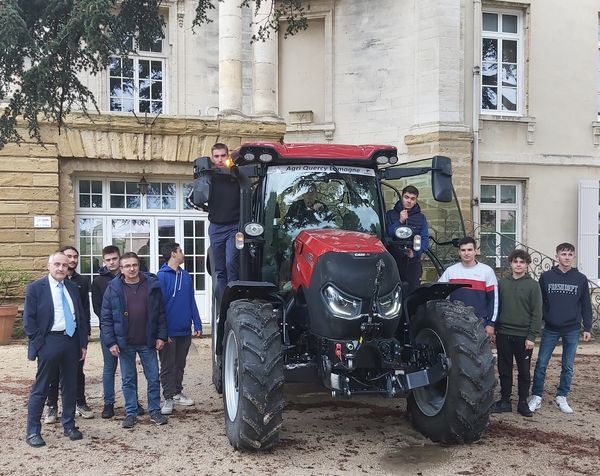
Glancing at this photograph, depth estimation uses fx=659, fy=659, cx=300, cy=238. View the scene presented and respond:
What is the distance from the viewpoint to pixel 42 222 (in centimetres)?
Result: 1249

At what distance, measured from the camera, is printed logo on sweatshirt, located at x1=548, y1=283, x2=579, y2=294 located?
6934mm

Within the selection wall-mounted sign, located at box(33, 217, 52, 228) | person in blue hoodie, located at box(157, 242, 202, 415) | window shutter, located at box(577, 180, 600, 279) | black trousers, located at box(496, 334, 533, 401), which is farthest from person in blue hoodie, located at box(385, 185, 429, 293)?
window shutter, located at box(577, 180, 600, 279)

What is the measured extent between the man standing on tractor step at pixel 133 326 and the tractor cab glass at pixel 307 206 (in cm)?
119

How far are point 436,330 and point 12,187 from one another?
31.1 ft

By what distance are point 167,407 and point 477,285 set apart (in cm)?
350

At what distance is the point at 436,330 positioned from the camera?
18.7ft

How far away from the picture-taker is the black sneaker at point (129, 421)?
6.29m

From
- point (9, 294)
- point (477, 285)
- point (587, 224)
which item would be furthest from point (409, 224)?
point (587, 224)

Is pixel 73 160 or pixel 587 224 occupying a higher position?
pixel 73 160

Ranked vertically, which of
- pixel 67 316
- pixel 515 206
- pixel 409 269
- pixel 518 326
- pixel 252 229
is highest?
pixel 515 206

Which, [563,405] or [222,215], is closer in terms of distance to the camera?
[222,215]

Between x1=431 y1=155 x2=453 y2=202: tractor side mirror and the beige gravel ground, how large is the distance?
222 cm

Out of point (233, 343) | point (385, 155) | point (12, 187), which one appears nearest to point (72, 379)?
point (233, 343)

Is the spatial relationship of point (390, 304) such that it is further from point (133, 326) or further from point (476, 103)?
point (476, 103)
